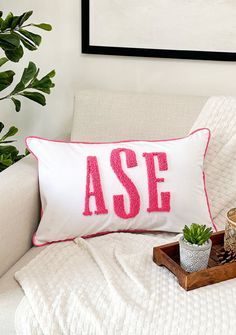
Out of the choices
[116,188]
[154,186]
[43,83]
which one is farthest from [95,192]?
[43,83]

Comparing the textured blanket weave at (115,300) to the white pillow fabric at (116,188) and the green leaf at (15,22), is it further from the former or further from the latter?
the green leaf at (15,22)

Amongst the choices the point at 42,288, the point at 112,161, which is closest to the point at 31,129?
the point at 112,161

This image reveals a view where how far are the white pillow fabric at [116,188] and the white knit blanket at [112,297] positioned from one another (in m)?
0.07

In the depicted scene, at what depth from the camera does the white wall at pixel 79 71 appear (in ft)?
6.56

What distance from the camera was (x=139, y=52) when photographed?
2002mm

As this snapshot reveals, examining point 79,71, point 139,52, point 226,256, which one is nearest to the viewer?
point 226,256

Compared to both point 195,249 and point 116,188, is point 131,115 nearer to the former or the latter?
point 116,188

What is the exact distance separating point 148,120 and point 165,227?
44cm

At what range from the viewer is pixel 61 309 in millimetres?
1181

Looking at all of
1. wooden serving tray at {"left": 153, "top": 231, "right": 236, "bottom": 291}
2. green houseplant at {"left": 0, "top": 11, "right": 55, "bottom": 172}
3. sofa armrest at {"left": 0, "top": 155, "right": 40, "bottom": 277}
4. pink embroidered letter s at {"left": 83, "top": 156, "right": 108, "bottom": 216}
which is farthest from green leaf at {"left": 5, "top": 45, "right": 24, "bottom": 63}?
wooden serving tray at {"left": 153, "top": 231, "right": 236, "bottom": 291}

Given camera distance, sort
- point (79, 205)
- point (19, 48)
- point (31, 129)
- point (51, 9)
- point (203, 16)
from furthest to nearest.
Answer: point (31, 129) → point (51, 9) → point (203, 16) → point (19, 48) → point (79, 205)

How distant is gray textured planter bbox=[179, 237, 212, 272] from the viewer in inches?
48.9

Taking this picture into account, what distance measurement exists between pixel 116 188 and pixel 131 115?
408 mm

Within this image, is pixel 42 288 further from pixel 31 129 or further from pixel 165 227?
pixel 31 129
